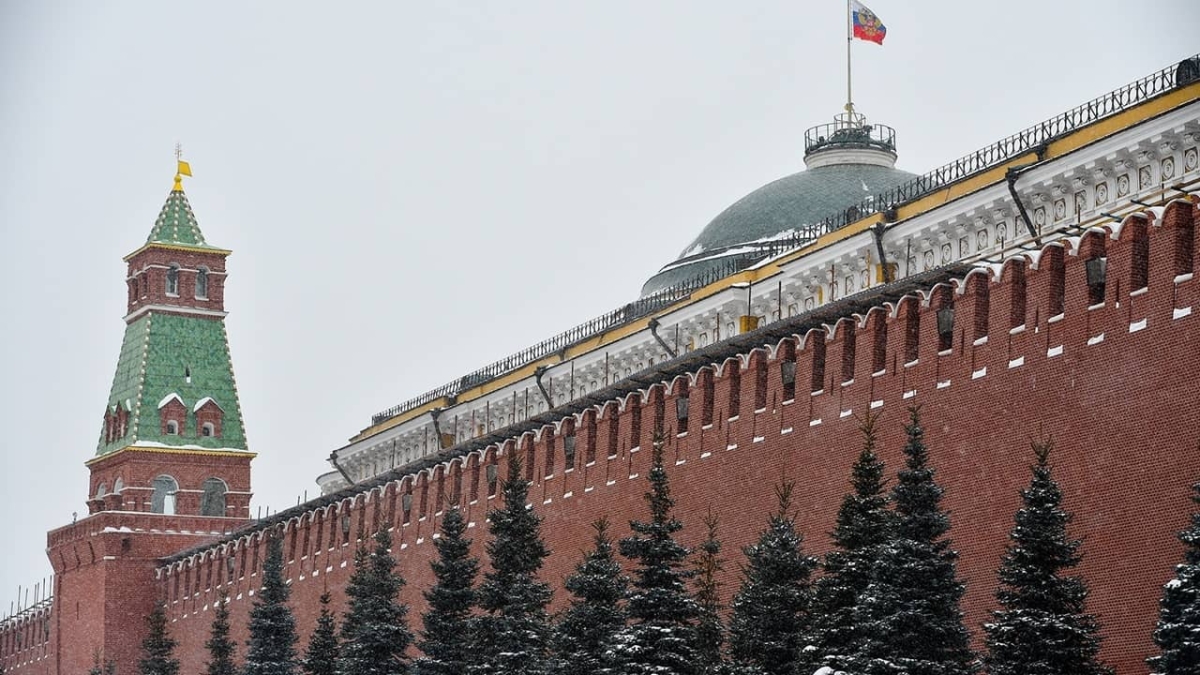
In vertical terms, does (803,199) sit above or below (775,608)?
above

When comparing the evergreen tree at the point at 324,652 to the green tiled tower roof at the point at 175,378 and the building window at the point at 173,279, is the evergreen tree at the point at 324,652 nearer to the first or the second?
the green tiled tower roof at the point at 175,378

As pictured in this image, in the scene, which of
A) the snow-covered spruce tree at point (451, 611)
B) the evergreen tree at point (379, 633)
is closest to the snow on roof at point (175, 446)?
the evergreen tree at point (379, 633)

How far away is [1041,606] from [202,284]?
4030 centimetres

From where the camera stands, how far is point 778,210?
128 ft

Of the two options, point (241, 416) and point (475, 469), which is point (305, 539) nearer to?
point (475, 469)

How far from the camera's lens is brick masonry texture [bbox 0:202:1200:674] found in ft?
70.5

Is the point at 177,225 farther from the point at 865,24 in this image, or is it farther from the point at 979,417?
the point at 979,417

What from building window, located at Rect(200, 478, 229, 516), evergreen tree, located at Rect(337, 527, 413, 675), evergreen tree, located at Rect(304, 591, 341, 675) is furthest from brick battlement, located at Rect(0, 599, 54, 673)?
evergreen tree, located at Rect(337, 527, 413, 675)

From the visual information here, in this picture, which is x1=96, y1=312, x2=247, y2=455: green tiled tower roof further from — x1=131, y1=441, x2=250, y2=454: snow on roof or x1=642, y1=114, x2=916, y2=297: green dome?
x1=642, y1=114, x2=916, y2=297: green dome

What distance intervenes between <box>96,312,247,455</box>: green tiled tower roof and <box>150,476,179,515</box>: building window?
0.87 metres

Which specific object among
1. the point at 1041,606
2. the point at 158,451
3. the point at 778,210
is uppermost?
the point at 778,210

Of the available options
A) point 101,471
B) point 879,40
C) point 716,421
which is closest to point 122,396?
point 101,471

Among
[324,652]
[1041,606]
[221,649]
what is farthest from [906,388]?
[221,649]

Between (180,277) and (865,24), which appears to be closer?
(865,24)
